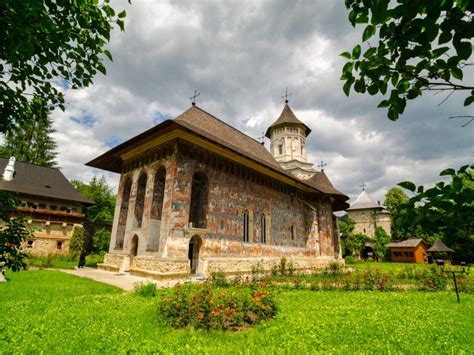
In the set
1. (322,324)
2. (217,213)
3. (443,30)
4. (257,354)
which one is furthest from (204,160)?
(443,30)

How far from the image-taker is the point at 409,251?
33125 mm

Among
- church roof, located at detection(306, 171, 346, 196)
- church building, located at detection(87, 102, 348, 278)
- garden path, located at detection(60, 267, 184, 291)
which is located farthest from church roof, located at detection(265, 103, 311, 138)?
garden path, located at detection(60, 267, 184, 291)

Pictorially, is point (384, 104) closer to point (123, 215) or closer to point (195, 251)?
point (195, 251)

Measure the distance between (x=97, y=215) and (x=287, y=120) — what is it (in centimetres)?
2600

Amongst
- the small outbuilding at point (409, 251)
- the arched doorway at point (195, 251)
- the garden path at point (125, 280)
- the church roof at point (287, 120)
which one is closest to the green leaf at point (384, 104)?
the garden path at point (125, 280)

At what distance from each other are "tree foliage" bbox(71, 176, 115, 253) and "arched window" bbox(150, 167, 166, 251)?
10.4 m

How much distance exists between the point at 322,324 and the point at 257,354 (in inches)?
80.4

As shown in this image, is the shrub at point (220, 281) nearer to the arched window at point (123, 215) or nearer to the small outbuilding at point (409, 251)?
the arched window at point (123, 215)

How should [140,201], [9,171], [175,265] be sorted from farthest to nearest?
1. [9,171]
2. [140,201]
3. [175,265]

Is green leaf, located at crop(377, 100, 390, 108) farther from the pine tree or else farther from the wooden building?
the pine tree

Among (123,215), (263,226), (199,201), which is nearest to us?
(199,201)

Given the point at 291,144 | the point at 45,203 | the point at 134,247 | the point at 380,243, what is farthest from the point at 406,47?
the point at 380,243

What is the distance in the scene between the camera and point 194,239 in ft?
45.5

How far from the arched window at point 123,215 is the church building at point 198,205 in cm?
6
